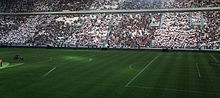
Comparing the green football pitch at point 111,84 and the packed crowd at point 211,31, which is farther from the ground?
the packed crowd at point 211,31

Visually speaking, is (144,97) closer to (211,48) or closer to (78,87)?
(78,87)

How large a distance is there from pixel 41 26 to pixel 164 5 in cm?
4087

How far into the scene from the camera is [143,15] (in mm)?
67562

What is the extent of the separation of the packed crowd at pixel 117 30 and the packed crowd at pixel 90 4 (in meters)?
2.94

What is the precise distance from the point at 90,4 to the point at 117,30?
18966 mm

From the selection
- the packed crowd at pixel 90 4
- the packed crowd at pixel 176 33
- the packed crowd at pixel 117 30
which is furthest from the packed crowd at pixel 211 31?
the packed crowd at pixel 90 4

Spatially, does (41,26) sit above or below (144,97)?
above

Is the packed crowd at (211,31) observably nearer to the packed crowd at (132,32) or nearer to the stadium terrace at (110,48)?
the stadium terrace at (110,48)

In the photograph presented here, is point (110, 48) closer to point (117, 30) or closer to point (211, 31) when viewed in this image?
point (117, 30)

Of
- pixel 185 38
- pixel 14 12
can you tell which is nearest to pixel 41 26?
pixel 14 12

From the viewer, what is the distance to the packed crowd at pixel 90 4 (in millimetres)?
65250

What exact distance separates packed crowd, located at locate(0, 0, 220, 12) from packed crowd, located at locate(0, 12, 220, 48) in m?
2.94

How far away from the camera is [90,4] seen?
7594 cm

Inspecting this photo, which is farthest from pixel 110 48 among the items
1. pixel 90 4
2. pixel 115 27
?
pixel 90 4
